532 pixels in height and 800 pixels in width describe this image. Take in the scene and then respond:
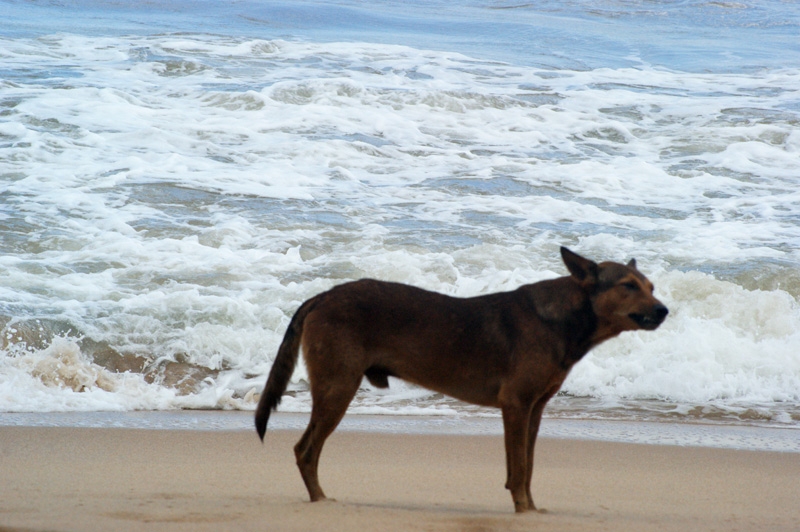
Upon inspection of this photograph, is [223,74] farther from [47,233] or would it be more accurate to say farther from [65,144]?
[47,233]

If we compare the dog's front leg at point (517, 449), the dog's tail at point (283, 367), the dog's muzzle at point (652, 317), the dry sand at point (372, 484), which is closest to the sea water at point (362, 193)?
the dry sand at point (372, 484)

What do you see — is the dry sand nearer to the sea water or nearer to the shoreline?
the shoreline

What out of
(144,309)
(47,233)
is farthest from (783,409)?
(47,233)

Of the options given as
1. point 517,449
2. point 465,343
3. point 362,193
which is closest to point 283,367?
point 465,343

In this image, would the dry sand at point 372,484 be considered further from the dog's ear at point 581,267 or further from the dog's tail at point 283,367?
the dog's ear at point 581,267

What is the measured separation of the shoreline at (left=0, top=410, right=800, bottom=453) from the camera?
645 cm

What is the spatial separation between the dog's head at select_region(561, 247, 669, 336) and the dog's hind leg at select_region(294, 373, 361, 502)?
1.19 m

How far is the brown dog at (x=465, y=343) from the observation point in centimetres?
422

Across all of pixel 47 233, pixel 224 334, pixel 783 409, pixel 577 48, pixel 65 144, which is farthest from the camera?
pixel 577 48

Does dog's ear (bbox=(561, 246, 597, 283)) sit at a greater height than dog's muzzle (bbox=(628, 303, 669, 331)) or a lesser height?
greater

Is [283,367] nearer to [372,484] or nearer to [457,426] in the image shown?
[372,484]

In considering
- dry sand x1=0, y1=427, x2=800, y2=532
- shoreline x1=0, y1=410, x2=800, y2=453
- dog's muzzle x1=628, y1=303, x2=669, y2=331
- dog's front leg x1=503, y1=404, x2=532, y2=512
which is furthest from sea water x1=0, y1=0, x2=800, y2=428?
dog's muzzle x1=628, y1=303, x2=669, y2=331

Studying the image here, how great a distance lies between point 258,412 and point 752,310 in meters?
6.93

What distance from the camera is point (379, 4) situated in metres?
29.4
